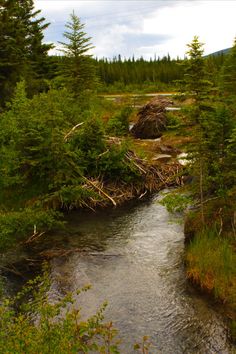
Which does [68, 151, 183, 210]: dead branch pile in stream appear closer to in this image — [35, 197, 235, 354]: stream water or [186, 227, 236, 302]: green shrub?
[35, 197, 235, 354]: stream water

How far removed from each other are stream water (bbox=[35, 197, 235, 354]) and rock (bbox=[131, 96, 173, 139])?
1805 cm

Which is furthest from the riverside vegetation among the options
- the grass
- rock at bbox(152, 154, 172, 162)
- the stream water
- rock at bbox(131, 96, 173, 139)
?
rock at bbox(131, 96, 173, 139)

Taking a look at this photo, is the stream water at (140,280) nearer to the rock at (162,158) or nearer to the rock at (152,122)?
the rock at (162,158)

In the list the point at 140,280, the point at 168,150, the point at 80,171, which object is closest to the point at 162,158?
the point at 168,150

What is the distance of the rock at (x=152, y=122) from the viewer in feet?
121

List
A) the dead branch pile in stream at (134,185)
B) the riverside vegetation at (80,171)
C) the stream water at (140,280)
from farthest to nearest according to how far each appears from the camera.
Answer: the dead branch pile in stream at (134,185)
the stream water at (140,280)
the riverside vegetation at (80,171)

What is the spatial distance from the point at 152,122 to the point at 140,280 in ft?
83.1

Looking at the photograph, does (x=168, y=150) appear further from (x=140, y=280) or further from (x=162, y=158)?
(x=140, y=280)

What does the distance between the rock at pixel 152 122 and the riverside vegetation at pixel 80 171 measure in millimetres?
3538

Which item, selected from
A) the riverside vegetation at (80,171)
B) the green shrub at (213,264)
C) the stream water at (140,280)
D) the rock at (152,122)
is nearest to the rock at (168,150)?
the riverside vegetation at (80,171)

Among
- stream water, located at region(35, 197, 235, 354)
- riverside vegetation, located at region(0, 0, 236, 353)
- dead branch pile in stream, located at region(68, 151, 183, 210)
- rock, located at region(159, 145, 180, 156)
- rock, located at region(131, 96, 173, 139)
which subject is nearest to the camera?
riverside vegetation, located at region(0, 0, 236, 353)

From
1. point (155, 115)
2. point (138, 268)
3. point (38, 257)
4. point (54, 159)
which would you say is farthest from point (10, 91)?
point (138, 268)

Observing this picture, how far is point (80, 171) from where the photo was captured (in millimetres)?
20625

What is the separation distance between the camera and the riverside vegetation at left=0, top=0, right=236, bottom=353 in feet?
27.5
